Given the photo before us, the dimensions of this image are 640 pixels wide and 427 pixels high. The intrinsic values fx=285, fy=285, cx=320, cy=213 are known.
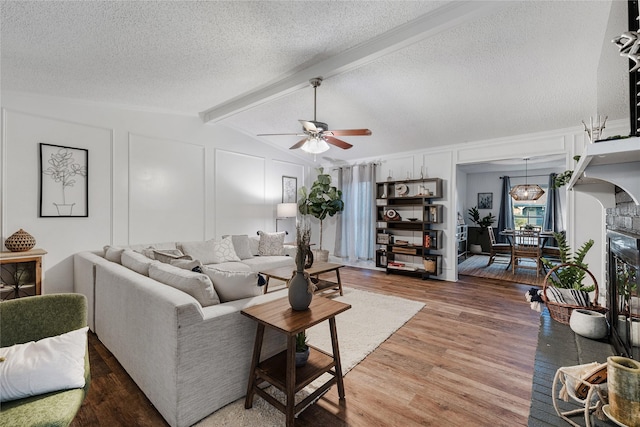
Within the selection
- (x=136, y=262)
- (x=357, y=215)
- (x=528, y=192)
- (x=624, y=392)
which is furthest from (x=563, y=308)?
(x=528, y=192)

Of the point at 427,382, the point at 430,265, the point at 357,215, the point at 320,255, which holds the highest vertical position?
the point at 357,215

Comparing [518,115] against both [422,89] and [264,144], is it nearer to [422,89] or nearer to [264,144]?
[422,89]

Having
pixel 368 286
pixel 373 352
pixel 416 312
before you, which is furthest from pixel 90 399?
pixel 368 286

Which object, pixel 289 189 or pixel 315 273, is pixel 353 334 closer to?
pixel 315 273

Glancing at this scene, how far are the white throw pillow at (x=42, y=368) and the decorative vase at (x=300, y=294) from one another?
1.07 meters

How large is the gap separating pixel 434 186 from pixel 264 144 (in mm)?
3501

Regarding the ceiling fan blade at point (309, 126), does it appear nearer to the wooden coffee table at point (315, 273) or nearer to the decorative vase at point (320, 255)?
the wooden coffee table at point (315, 273)

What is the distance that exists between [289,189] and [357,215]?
65.2 inches

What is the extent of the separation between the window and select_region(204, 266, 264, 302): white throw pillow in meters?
8.54

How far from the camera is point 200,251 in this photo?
14.1 feet

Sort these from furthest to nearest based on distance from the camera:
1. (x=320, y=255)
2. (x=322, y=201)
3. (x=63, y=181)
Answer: (x=322, y=201) < (x=320, y=255) < (x=63, y=181)

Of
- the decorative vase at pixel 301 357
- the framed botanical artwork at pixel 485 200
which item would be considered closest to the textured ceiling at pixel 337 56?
the decorative vase at pixel 301 357

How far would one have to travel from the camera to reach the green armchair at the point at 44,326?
3.81 feet

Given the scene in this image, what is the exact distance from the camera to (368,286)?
4863 millimetres
